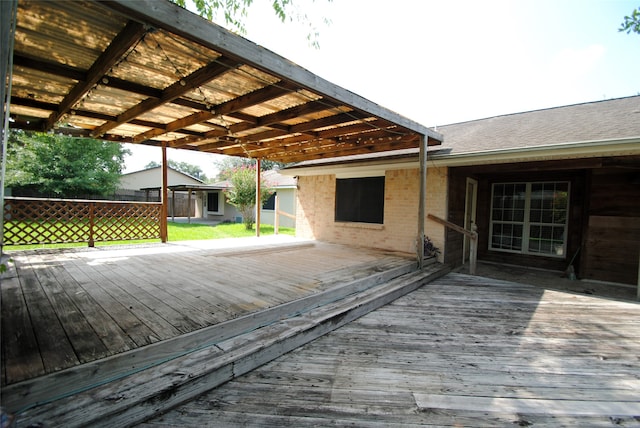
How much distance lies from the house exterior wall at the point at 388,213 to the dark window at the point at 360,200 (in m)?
0.17

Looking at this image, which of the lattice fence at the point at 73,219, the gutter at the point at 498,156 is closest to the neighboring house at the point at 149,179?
the lattice fence at the point at 73,219

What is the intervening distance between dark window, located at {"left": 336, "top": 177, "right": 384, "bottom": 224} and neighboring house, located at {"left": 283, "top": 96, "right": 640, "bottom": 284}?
3 cm

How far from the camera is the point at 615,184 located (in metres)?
5.62

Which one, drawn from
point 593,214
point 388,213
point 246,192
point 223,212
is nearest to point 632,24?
point 593,214

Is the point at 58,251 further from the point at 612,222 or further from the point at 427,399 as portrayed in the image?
the point at 612,222

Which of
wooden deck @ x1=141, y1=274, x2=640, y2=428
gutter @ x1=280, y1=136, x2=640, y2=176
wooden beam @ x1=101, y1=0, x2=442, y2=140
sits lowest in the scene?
wooden deck @ x1=141, y1=274, x2=640, y2=428

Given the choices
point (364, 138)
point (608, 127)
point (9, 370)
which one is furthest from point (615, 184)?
point (9, 370)

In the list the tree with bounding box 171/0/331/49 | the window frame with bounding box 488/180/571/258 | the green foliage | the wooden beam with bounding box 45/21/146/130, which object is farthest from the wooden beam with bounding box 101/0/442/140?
the window frame with bounding box 488/180/571/258

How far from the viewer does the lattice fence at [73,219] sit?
548 cm

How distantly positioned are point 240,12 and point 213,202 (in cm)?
1574

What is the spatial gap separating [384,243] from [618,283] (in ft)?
15.5

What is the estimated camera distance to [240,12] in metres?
6.94

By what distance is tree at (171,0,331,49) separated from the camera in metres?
6.42

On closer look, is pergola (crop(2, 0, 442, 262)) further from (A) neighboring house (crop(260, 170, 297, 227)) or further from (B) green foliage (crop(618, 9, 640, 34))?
(A) neighboring house (crop(260, 170, 297, 227))
